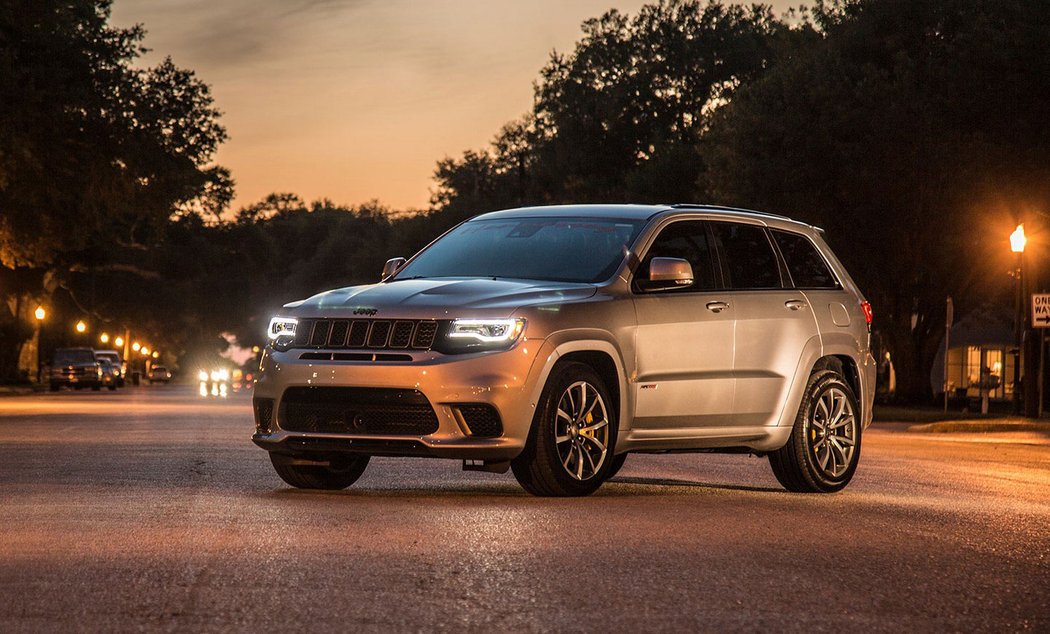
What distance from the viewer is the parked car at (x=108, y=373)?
2830 inches

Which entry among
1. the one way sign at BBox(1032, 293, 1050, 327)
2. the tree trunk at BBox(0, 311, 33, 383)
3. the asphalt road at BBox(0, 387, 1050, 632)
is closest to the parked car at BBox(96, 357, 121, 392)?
the tree trunk at BBox(0, 311, 33, 383)

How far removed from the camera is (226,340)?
166 metres

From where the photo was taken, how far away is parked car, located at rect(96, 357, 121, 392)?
71.9m

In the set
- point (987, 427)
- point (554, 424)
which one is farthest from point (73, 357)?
point (554, 424)

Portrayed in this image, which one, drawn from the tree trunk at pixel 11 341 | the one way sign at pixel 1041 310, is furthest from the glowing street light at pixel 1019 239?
the tree trunk at pixel 11 341

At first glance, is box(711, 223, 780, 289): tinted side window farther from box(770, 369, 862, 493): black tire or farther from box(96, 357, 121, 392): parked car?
box(96, 357, 121, 392): parked car

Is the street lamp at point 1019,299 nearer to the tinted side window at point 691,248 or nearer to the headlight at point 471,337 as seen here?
the tinted side window at point 691,248

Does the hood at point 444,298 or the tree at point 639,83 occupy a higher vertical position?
the tree at point 639,83

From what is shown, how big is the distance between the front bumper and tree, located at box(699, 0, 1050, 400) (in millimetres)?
30316

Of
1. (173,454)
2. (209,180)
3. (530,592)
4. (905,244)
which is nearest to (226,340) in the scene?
(209,180)

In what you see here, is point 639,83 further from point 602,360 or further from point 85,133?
point 602,360

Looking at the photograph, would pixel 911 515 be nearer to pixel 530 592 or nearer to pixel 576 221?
pixel 576 221

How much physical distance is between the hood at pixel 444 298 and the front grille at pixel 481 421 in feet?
2.04

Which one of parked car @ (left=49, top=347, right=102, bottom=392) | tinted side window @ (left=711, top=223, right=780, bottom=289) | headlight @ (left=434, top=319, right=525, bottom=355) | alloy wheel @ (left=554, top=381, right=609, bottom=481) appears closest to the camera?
headlight @ (left=434, top=319, right=525, bottom=355)
